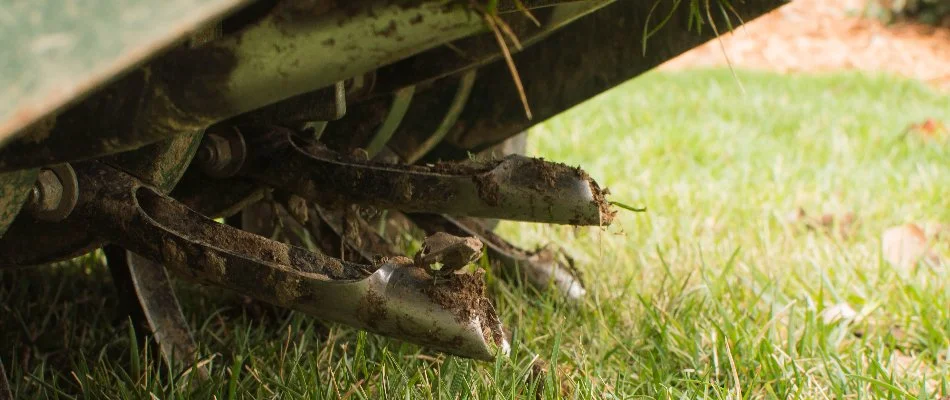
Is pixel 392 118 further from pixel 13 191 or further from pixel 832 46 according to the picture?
pixel 832 46

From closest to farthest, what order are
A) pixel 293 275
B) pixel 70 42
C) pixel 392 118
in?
pixel 70 42, pixel 293 275, pixel 392 118

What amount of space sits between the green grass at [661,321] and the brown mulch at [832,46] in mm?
4080

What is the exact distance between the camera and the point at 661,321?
6.77 feet

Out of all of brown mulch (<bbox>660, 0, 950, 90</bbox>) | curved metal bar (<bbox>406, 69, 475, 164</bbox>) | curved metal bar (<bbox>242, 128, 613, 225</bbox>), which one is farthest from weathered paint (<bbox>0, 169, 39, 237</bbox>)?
brown mulch (<bbox>660, 0, 950, 90</bbox>)

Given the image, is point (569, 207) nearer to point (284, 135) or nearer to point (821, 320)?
point (284, 135)

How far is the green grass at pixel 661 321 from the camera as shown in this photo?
1620 millimetres

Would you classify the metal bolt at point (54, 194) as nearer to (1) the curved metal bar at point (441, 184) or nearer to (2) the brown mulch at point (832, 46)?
(1) the curved metal bar at point (441, 184)

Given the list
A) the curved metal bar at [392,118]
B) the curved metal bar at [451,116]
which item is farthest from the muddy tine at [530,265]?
the curved metal bar at [392,118]

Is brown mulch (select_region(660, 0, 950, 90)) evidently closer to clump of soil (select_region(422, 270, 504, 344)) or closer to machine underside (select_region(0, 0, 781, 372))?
machine underside (select_region(0, 0, 781, 372))

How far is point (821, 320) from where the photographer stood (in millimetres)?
1931

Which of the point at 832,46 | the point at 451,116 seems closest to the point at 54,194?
the point at 451,116

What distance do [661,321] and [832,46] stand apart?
271 inches

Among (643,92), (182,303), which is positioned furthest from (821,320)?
(643,92)

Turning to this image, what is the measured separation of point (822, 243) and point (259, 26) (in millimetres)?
2079
